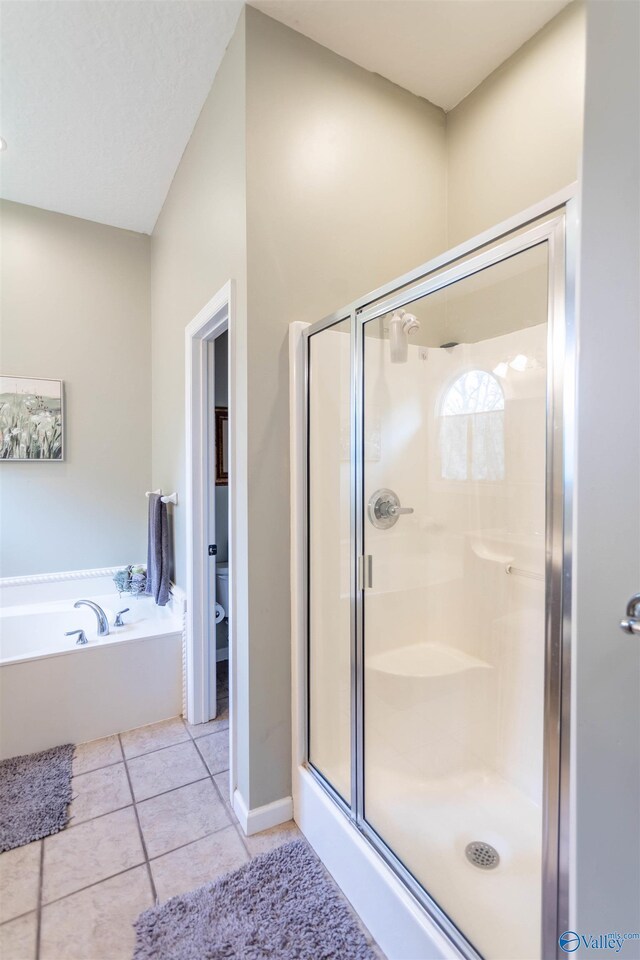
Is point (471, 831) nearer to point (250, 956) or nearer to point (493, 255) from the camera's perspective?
point (250, 956)

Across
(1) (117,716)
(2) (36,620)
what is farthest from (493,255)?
(2) (36,620)

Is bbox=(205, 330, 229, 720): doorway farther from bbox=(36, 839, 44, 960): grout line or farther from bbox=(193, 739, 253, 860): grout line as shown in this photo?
bbox=(36, 839, 44, 960): grout line

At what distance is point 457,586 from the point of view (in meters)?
1.96

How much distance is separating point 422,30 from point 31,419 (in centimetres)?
289

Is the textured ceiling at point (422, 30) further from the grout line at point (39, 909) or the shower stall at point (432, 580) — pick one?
the grout line at point (39, 909)

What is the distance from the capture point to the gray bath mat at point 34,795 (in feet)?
5.36

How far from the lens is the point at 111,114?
81.5 inches

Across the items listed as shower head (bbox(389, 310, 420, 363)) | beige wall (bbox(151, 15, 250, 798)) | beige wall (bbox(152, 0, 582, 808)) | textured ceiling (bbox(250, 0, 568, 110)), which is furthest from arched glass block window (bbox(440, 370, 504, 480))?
textured ceiling (bbox(250, 0, 568, 110))

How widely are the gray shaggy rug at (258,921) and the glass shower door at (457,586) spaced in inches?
10.5

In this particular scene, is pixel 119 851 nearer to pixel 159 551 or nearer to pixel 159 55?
pixel 159 551

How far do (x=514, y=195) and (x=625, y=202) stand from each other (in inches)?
52.8

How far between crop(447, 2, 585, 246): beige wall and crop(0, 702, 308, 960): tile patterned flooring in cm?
264

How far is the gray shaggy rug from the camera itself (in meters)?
1.22

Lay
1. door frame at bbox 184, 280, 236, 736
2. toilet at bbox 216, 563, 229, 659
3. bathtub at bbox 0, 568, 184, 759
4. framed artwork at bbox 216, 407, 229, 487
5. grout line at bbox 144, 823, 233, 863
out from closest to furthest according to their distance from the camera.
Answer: grout line at bbox 144, 823, 233, 863 < bathtub at bbox 0, 568, 184, 759 < door frame at bbox 184, 280, 236, 736 < toilet at bbox 216, 563, 229, 659 < framed artwork at bbox 216, 407, 229, 487
